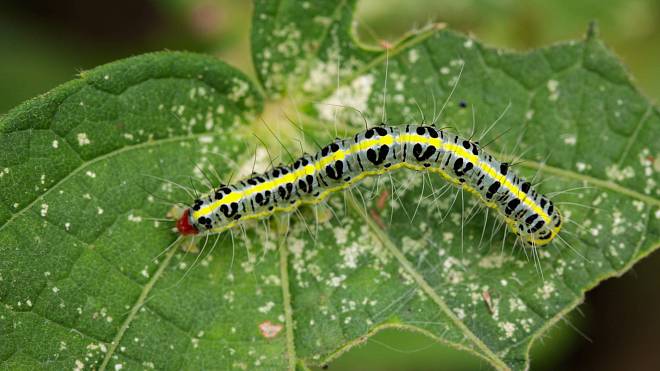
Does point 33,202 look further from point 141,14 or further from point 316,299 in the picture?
point 141,14

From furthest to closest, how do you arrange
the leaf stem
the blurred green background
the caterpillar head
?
the blurred green background
the caterpillar head
the leaf stem

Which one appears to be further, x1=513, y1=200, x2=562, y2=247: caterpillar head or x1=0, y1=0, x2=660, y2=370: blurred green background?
x1=0, y1=0, x2=660, y2=370: blurred green background

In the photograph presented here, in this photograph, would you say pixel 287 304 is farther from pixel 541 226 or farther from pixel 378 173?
pixel 541 226

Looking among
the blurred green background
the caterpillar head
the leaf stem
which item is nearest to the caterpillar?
the caterpillar head

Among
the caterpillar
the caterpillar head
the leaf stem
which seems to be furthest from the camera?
the caterpillar head

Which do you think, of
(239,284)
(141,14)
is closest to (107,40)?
(141,14)

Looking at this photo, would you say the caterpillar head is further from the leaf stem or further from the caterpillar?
the leaf stem

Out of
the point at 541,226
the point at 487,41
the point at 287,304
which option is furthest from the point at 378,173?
the point at 487,41
